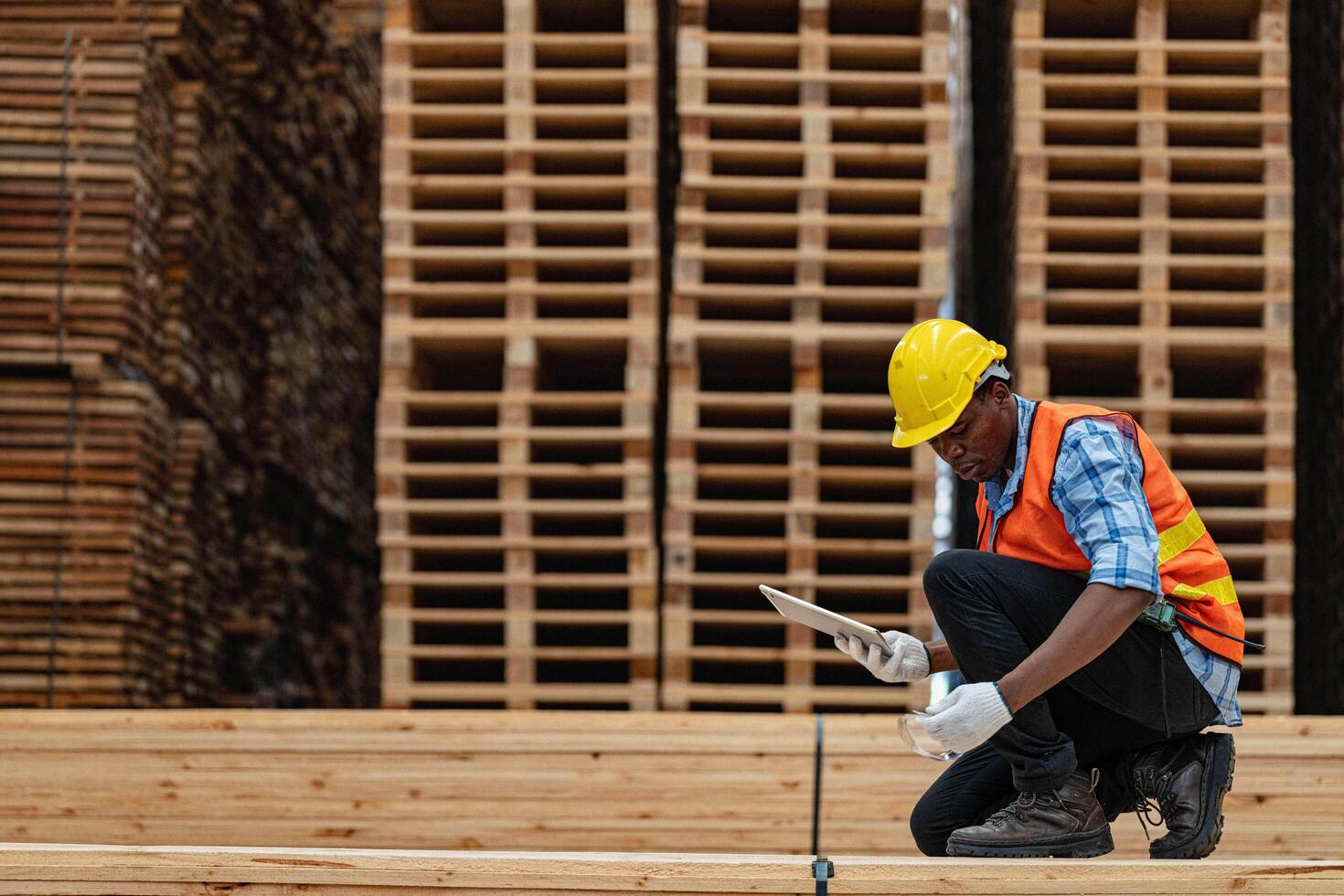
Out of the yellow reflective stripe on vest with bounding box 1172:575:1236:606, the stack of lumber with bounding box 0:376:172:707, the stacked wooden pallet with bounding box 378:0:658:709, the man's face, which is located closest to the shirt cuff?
the yellow reflective stripe on vest with bounding box 1172:575:1236:606

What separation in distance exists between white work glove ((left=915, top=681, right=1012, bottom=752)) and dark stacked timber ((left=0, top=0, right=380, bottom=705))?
12.5 ft

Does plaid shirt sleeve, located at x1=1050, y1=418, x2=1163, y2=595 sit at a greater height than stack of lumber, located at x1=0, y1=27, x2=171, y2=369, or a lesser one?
lesser

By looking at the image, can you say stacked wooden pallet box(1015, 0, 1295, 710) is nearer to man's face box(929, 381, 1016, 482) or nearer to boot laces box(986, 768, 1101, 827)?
man's face box(929, 381, 1016, 482)

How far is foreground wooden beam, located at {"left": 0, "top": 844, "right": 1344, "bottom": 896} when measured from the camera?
277cm

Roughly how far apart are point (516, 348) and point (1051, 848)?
8.71 feet

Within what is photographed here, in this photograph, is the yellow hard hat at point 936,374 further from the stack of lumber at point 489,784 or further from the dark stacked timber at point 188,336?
the dark stacked timber at point 188,336

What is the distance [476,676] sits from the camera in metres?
5.50

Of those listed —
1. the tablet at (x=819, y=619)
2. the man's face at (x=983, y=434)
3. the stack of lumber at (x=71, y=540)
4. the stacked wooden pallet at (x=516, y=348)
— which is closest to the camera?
the tablet at (x=819, y=619)

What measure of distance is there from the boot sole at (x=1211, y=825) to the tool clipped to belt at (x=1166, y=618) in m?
0.24

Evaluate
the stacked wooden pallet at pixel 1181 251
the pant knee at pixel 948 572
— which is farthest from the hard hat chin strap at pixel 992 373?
the stacked wooden pallet at pixel 1181 251

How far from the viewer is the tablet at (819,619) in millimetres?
2979

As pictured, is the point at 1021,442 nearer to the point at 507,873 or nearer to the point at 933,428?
the point at 933,428

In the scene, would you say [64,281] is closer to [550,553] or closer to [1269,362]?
[550,553]

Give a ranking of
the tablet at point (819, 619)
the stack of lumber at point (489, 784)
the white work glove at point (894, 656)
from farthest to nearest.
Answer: the stack of lumber at point (489, 784) < the white work glove at point (894, 656) < the tablet at point (819, 619)
